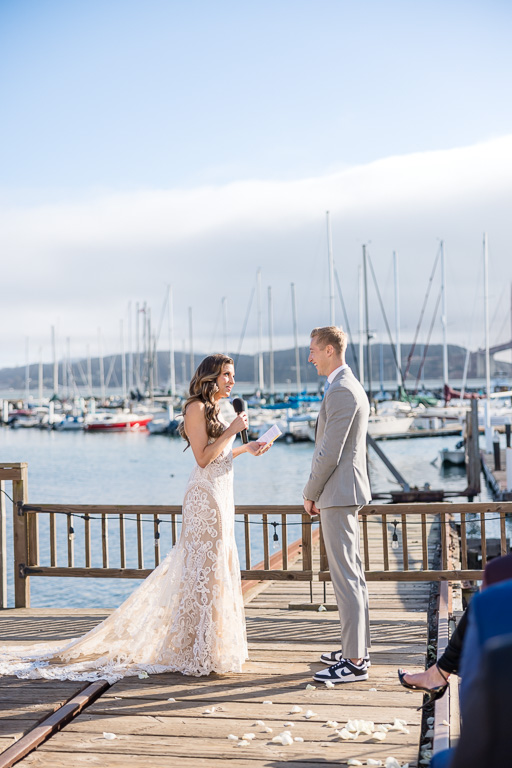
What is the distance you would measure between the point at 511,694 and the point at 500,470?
2530cm

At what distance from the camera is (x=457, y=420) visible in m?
52.7

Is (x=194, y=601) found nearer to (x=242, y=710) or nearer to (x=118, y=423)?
(x=242, y=710)

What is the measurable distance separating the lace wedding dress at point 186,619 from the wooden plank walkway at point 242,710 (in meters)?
0.15

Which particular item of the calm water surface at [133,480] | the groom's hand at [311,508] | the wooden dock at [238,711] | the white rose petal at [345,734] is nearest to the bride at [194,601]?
the wooden dock at [238,711]

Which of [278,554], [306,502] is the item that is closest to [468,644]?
[306,502]

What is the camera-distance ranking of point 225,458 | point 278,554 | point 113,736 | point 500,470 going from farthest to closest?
point 500,470 → point 278,554 → point 225,458 → point 113,736

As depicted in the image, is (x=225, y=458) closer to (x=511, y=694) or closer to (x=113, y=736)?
(x=113, y=736)

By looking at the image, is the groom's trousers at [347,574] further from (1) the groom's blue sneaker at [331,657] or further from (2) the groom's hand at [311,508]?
(1) the groom's blue sneaker at [331,657]

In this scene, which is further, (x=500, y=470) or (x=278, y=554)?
(x=500, y=470)

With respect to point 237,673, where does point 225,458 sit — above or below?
above

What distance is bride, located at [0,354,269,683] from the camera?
17.1ft

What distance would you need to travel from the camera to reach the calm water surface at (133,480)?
17.7 meters

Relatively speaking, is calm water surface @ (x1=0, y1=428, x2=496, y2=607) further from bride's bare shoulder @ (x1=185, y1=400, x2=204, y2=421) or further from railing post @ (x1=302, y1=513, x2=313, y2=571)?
bride's bare shoulder @ (x1=185, y1=400, x2=204, y2=421)

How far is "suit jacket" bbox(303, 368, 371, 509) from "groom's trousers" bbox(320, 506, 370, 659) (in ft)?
0.34
